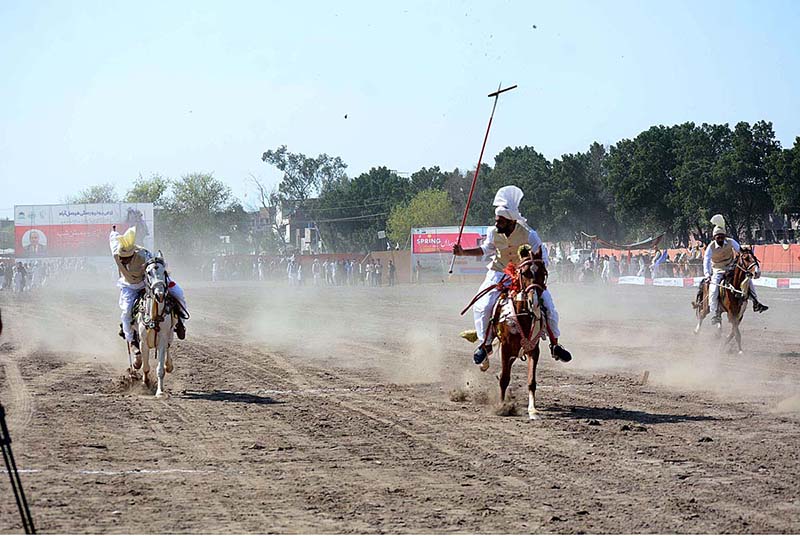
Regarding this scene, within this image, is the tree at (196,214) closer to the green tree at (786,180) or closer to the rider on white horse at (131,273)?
the green tree at (786,180)

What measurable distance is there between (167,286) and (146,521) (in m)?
8.03

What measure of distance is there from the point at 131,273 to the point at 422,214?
109 m

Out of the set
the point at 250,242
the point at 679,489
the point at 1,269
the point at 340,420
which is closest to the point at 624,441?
the point at 679,489

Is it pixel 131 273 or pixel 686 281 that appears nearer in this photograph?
pixel 131 273

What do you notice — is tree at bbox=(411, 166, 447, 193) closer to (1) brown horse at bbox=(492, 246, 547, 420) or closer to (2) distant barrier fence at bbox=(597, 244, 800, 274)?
(2) distant barrier fence at bbox=(597, 244, 800, 274)

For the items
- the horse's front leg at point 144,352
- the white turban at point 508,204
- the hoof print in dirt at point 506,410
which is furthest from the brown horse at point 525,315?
the horse's front leg at point 144,352

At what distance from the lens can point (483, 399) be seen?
548 inches

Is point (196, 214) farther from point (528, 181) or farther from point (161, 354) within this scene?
point (161, 354)

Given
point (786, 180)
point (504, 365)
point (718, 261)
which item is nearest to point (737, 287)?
point (718, 261)

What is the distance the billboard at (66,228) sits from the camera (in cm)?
8131

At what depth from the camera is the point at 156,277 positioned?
15023mm

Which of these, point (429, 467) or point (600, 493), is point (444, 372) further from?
point (600, 493)

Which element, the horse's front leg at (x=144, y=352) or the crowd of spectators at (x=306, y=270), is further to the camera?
the crowd of spectators at (x=306, y=270)

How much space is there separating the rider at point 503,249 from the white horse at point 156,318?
4.46 m
